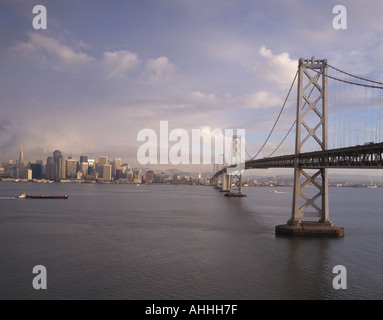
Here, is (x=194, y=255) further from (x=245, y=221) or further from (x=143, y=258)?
(x=245, y=221)

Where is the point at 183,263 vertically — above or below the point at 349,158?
below

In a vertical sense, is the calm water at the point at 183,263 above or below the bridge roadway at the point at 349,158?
below

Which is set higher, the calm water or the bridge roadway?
the bridge roadway

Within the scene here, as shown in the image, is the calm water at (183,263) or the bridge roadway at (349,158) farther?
the bridge roadway at (349,158)

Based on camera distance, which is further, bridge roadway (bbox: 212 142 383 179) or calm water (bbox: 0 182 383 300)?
bridge roadway (bbox: 212 142 383 179)

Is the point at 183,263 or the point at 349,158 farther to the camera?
the point at 349,158
